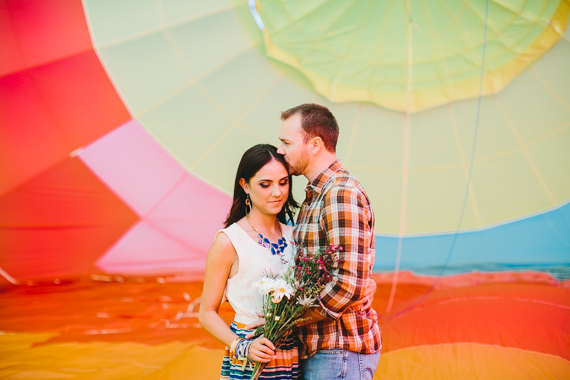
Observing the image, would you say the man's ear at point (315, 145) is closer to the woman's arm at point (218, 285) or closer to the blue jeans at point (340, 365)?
the woman's arm at point (218, 285)

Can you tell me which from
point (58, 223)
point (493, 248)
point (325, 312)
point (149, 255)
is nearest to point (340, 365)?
point (325, 312)

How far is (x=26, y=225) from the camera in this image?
3.25 m

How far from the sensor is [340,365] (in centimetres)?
164

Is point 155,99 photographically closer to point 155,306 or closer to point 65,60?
point 65,60

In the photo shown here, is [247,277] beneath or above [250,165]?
beneath

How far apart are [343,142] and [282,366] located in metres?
2.40

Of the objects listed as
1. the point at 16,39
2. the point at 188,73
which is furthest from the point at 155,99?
the point at 16,39

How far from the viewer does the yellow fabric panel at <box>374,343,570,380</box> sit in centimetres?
293

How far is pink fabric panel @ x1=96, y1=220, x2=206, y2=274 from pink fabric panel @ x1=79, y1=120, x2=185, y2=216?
6.7 inches

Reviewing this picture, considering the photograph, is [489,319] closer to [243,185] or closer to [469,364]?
[469,364]

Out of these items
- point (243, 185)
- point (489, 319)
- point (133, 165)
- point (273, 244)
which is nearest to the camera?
point (273, 244)

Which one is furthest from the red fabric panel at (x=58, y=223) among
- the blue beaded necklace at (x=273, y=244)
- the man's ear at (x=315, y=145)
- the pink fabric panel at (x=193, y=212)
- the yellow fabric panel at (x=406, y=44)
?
the man's ear at (x=315, y=145)

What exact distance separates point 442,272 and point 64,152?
2806 mm

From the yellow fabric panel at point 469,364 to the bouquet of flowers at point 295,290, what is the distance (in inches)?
62.5
